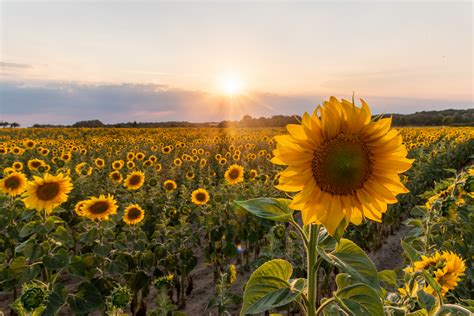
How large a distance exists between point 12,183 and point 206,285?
124 inches

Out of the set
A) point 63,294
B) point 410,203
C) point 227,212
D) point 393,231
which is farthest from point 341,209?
point 410,203

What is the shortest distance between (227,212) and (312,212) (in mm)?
4642

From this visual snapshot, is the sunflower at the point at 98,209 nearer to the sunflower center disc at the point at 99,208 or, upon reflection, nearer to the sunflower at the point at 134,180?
the sunflower center disc at the point at 99,208

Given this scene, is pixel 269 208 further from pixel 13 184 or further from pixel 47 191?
pixel 13 184

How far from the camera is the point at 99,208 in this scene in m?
4.23

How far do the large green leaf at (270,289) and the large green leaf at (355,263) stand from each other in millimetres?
199

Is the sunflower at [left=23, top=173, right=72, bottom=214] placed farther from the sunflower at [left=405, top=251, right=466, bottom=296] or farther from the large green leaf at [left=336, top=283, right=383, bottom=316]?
the sunflower at [left=405, top=251, right=466, bottom=296]

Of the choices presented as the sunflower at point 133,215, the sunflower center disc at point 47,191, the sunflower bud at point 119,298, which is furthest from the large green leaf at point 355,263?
the sunflower at point 133,215

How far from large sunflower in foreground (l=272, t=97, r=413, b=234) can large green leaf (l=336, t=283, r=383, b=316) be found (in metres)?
0.25

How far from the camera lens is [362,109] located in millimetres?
1424

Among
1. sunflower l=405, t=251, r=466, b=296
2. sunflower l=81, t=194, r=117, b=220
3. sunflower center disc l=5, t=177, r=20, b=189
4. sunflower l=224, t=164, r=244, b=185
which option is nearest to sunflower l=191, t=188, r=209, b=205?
sunflower l=224, t=164, r=244, b=185

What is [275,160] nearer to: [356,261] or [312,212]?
[312,212]

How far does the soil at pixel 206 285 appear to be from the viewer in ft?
15.6

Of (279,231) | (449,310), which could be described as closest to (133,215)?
(279,231)
